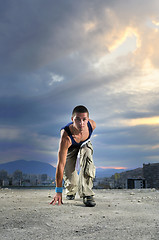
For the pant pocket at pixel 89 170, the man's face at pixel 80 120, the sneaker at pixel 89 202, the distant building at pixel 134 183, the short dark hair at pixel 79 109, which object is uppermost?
the short dark hair at pixel 79 109

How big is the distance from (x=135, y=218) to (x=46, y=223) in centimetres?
170

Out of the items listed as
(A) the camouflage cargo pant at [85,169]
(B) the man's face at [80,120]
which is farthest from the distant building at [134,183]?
(B) the man's face at [80,120]

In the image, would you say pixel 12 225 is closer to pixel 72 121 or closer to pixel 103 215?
pixel 103 215

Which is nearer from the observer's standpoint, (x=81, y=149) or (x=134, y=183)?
(x=81, y=149)

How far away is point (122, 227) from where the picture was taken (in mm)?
4008

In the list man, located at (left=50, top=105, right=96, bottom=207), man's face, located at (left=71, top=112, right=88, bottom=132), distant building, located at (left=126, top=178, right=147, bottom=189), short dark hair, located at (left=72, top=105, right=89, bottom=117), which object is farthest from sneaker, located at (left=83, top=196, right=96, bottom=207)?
distant building, located at (left=126, top=178, right=147, bottom=189)

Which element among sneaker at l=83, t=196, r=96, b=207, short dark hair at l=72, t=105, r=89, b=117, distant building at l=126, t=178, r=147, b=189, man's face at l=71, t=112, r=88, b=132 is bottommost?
distant building at l=126, t=178, r=147, b=189

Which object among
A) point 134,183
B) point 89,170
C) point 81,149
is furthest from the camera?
point 134,183

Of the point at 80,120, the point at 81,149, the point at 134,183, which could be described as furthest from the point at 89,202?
the point at 134,183

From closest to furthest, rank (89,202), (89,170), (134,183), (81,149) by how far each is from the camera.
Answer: (89,202)
(89,170)
(81,149)
(134,183)

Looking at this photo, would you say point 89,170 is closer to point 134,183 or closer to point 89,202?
point 89,202

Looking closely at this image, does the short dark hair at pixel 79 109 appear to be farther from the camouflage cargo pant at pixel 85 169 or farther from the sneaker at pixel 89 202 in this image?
the sneaker at pixel 89 202

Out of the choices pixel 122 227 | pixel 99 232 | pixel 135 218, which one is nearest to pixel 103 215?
pixel 135 218

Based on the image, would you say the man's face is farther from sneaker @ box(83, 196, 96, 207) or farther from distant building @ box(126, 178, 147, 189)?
distant building @ box(126, 178, 147, 189)
